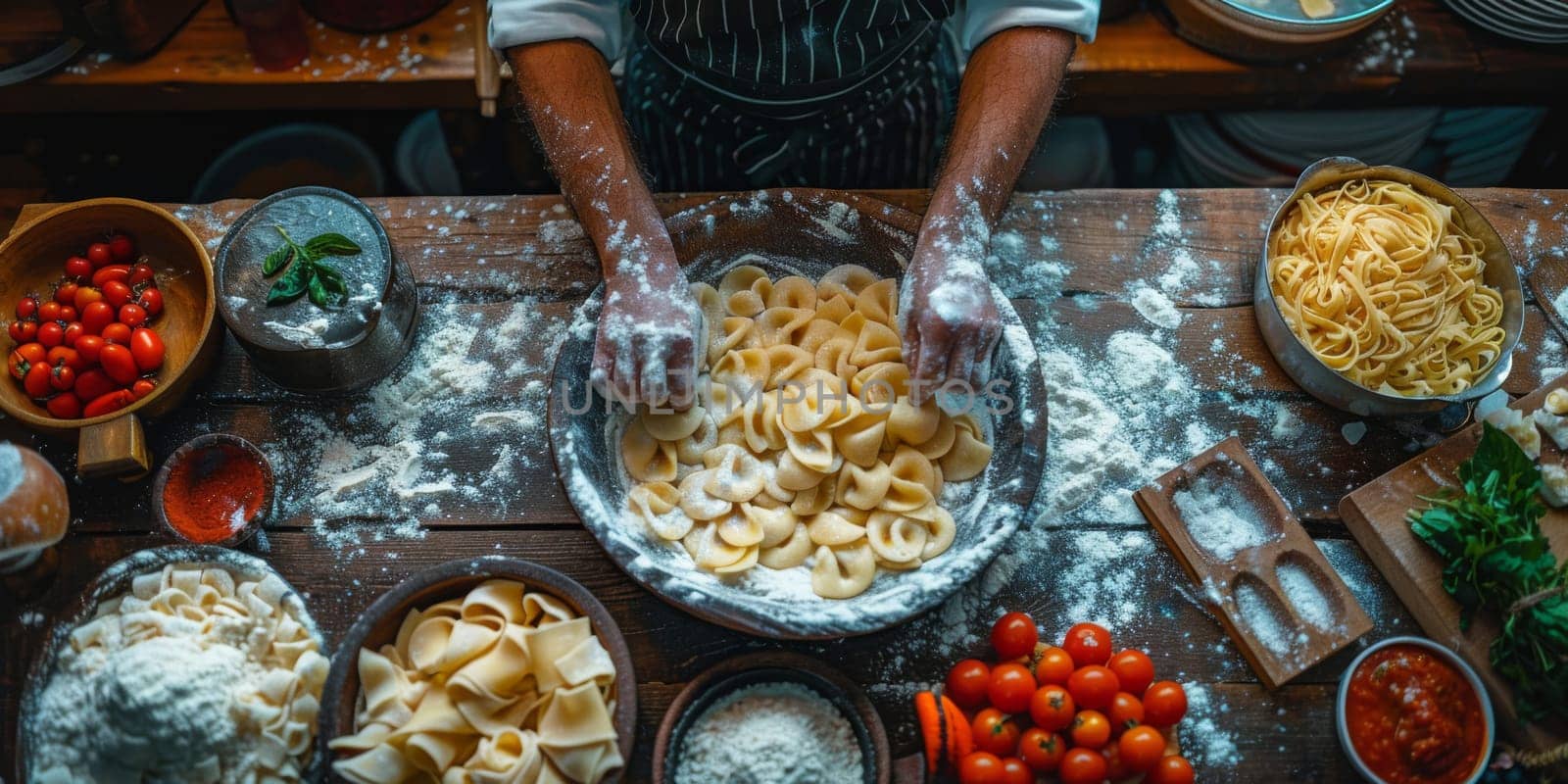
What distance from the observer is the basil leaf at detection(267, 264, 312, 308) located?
2.24 m

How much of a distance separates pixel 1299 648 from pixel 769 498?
4.01 feet

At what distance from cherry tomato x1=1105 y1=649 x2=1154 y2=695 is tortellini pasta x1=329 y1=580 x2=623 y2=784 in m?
1.07

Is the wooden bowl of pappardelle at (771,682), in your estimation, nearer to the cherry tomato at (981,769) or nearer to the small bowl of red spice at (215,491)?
the cherry tomato at (981,769)

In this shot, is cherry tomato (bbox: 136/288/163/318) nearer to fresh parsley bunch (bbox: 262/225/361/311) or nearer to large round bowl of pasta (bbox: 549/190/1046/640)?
fresh parsley bunch (bbox: 262/225/361/311)

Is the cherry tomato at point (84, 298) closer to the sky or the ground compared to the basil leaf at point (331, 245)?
closer to the ground

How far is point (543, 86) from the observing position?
2.46 meters

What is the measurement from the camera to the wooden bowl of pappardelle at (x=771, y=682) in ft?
6.44

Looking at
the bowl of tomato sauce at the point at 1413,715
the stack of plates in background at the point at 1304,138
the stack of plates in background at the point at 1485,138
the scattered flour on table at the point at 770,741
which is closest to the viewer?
the scattered flour on table at the point at 770,741

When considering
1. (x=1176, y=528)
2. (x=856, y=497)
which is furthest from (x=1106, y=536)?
(x=856, y=497)

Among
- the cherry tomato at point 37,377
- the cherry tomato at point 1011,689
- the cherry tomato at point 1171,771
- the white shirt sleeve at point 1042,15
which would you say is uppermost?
the white shirt sleeve at point 1042,15

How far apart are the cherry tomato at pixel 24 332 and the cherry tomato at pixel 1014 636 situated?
2.36 metres

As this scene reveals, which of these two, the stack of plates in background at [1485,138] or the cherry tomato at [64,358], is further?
the stack of plates in background at [1485,138]

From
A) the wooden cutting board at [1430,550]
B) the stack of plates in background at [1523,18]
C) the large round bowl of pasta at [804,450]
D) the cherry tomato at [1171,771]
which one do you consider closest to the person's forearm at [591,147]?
the large round bowl of pasta at [804,450]

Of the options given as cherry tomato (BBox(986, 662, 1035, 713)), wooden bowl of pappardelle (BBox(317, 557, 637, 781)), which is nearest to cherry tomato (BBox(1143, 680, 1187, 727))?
cherry tomato (BBox(986, 662, 1035, 713))
